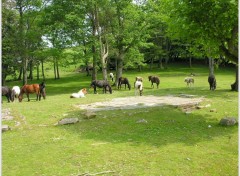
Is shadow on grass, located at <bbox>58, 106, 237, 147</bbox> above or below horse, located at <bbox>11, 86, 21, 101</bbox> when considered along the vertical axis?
below

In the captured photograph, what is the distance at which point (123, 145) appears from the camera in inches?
450

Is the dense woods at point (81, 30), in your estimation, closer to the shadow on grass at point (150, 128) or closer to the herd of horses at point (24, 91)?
the herd of horses at point (24, 91)

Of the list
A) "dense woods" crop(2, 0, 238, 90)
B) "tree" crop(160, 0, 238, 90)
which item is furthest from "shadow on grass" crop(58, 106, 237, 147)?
A: "dense woods" crop(2, 0, 238, 90)

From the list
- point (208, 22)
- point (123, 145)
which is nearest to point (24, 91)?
point (123, 145)

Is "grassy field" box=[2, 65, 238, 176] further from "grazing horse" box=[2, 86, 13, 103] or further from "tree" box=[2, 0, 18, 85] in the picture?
"tree" box=[2, 0, 18, 85]

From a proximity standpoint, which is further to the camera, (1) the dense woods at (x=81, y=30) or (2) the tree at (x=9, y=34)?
(2) the tree at (x=9, y=34)

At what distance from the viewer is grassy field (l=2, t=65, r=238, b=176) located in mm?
9250

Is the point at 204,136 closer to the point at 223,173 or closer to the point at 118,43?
the point at 223,173

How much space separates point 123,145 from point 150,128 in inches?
111

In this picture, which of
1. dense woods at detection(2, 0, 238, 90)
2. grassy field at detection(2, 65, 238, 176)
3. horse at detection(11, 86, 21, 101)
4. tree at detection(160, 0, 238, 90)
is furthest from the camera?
dense woods at detection(2, 0, 238, 90)

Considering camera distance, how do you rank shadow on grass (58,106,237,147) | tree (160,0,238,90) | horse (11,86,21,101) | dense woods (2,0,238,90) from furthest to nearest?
dense woods (2,0,238,90), horse (11,86,21,101), tree (160,0,238,90), shadow on grass (58,106,237,147)

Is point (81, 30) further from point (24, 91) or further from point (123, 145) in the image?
point (123, 145)

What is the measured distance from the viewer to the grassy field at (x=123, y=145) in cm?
925

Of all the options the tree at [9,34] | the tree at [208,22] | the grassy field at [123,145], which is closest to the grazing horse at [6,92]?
the grassy field at [123,145]
